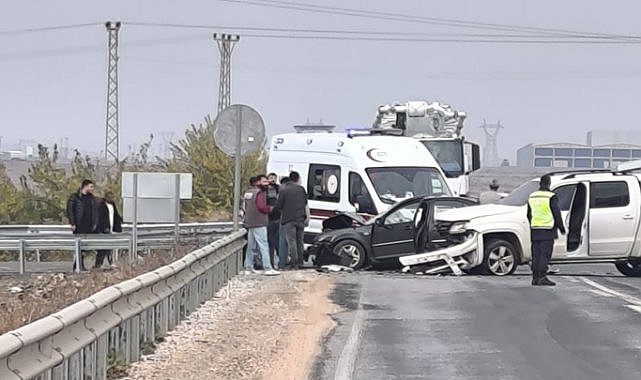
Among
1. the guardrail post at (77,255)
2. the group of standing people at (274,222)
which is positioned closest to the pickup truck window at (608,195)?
the group of standing people at (274,222)

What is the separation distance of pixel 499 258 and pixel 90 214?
828 centimetres

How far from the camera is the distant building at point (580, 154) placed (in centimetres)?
5112

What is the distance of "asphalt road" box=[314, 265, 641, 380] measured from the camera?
385 inches

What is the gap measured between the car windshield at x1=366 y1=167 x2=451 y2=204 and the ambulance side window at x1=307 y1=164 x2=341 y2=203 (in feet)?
2.58

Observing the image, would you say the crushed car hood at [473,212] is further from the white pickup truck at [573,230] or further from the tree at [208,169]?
the tree at [208,169]

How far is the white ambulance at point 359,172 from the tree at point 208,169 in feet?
51.6

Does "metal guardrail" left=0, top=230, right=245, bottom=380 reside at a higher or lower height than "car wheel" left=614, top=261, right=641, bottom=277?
higher

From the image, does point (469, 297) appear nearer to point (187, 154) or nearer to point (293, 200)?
point (293, 200)

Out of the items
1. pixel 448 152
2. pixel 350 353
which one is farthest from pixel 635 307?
pixel 448 152

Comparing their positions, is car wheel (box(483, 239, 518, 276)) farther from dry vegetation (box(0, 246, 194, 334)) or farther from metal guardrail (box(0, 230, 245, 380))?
metal guardrail (box(0, 230, 245, 380))

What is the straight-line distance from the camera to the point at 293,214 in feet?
66.1

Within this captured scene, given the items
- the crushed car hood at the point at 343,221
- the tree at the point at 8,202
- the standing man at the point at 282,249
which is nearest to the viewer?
the standing man at the point at 282,249

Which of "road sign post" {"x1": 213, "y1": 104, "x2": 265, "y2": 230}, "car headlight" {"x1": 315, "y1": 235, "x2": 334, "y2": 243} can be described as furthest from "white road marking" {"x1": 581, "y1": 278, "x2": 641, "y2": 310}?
"road sign post" {"x1": 213, "y1": 104, "x2": 265, "y2": 230}

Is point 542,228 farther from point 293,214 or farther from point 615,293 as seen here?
point 293,214
